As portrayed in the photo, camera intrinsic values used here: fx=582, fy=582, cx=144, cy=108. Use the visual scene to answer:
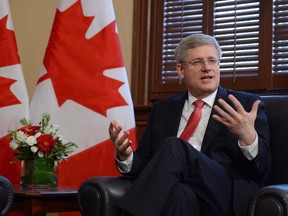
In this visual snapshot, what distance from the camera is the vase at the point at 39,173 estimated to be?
3.15 meters

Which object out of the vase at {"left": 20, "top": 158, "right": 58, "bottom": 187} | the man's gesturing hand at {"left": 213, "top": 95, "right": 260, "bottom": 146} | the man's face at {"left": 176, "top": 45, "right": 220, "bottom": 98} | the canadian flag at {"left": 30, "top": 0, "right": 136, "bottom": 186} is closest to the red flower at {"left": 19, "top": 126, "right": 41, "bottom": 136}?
the vase at {"left": 20, "top": 158, "right": 58, "bottom": 187}

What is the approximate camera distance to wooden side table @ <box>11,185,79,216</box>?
282 centimetres

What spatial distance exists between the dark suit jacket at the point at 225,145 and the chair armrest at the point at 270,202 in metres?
0.33

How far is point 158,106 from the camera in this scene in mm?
3293

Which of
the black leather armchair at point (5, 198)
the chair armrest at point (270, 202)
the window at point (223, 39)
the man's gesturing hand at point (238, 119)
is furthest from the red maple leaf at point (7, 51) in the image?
the chair armrest at point (270, 202)

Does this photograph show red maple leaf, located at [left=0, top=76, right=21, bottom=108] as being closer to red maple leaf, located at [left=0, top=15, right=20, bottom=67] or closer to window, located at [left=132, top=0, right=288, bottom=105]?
red maple leaf, located at [left=0, top=15, right=20, bottom=67]

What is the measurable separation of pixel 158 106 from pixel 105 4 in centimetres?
98

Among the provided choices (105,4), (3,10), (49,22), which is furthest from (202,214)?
(49,22)

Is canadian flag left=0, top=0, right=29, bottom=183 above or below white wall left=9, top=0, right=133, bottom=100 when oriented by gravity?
below

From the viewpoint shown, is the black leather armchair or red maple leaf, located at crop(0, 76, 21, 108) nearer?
the black leather armchair

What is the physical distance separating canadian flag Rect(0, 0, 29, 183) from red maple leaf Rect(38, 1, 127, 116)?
0.24 m

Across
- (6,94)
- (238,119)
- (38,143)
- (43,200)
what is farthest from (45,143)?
(238,119)

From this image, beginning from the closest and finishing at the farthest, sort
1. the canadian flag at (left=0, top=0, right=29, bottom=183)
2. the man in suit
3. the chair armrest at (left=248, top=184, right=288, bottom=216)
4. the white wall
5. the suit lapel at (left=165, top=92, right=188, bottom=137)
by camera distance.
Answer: the chair armrest at (left=248, top=184, right=288, bottom=216) < the man in suit < the suit lapel at (left=165, top=92, right=188, bottom=137) < the canadian flag at (left=0, top=0, right=29, bottom=183) < the white wall

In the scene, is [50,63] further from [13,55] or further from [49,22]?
[49,22]
